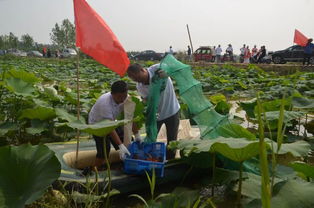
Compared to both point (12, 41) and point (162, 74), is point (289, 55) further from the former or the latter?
point (12, 41)

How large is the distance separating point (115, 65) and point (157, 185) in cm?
119

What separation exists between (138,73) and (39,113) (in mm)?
1353

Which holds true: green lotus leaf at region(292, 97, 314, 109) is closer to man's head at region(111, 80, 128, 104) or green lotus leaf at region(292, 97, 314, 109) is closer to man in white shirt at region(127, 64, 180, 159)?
man in white shirt at region(127, 64, 180, 159)

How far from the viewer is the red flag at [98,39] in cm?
286

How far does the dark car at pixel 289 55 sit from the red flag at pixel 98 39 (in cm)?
1662

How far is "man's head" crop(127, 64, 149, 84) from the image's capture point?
3.21 meters

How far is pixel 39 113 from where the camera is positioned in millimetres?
3758

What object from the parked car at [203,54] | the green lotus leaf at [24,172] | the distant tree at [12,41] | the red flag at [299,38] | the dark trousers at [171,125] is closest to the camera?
the green lotus leaf at [24,172]

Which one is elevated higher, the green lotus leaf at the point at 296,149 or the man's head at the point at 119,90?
the man's head at the point at 119,90

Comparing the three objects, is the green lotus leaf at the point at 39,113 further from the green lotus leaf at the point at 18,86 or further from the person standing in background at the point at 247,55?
the person standing in background at the point at 247,55

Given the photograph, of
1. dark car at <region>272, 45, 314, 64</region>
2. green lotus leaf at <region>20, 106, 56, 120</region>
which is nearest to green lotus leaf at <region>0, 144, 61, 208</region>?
green lotus leaf at <region>20, 106, 56, 120</region>

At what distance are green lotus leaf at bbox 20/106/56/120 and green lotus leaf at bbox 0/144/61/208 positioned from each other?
5.42 feet

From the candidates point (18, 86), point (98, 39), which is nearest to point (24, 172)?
point (98, 39)

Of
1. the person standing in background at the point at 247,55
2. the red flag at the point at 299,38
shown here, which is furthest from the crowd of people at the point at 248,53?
the red flag at the point at 299,38
